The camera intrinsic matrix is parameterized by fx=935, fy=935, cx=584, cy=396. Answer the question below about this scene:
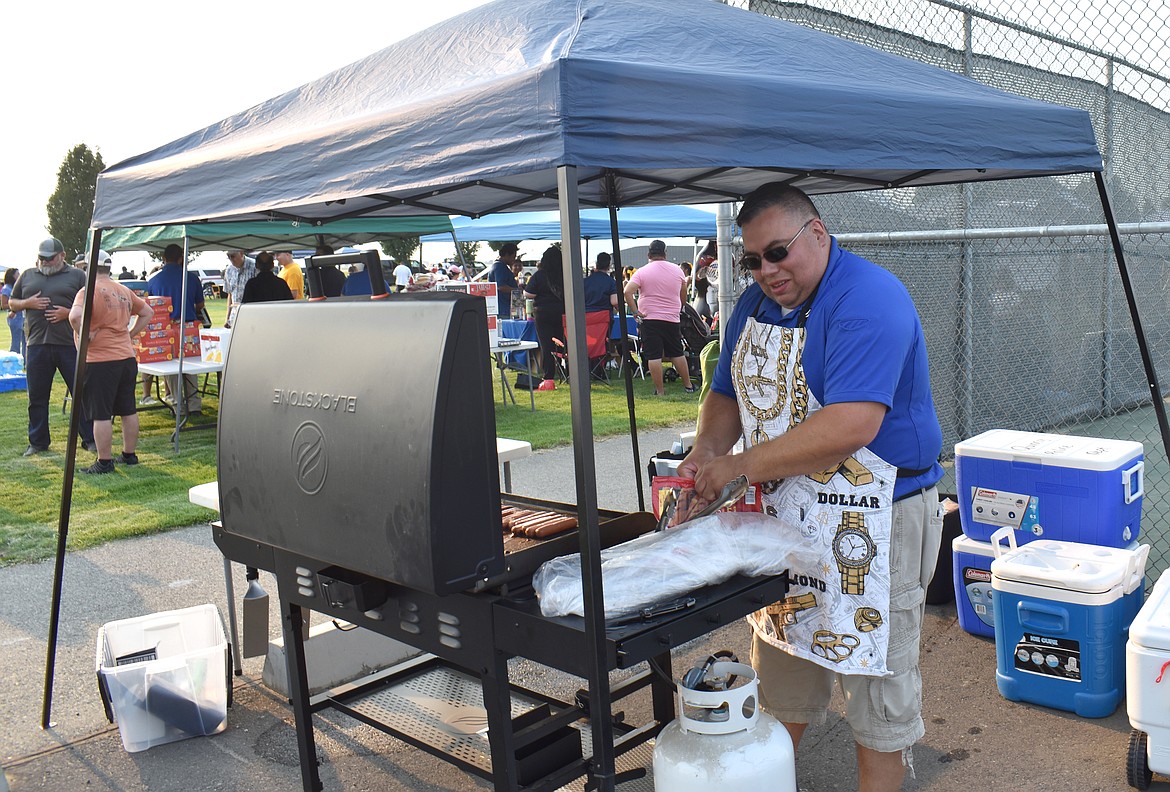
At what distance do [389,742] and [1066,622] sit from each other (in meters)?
2.52

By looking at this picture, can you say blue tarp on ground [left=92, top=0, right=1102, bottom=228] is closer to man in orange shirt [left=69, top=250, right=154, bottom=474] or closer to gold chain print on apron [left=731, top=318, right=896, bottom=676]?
gold chain print on apron [left=731, top=318, right=896, bottom=676]

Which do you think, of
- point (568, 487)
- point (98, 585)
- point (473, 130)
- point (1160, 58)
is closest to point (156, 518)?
point (98, 585)

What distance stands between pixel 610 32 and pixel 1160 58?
4.14 metres

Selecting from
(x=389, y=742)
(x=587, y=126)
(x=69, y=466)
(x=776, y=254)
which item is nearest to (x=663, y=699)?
(x=389, y=742)

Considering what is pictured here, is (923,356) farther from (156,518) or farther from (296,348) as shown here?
(156,518)

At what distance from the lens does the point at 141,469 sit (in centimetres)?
814

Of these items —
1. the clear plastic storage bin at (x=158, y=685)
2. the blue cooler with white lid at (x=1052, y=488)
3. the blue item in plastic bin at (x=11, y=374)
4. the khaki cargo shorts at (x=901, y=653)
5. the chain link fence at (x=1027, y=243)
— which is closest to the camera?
the khaki cargo shorts at (x=901, y=653)

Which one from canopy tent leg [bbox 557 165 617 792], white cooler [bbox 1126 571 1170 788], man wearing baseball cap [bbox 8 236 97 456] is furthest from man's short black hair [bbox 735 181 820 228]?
man wearing baseball cap [bbox 8 236 97 456]

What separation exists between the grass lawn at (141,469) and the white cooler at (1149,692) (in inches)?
224

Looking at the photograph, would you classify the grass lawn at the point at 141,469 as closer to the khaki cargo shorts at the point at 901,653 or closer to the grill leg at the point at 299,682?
the grill leg at the point at 299,682

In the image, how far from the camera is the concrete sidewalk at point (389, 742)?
3129 millimetres

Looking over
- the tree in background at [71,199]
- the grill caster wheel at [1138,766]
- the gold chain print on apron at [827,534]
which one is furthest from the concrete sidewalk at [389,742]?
the tree in background at [71,199]

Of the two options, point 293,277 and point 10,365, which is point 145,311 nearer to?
point 293,277

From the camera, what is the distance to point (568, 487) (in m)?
7.14
